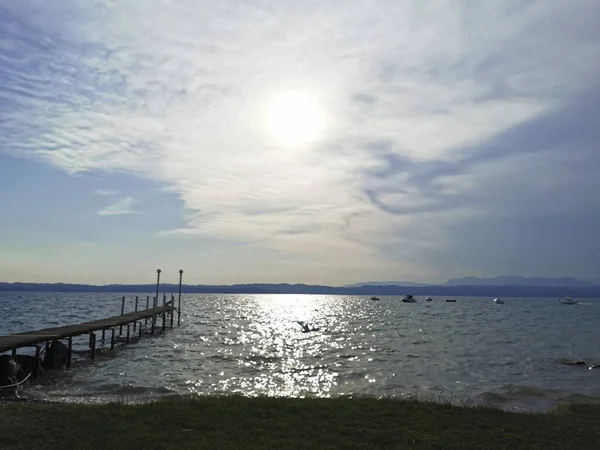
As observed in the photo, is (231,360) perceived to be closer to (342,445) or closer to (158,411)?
(158,411)

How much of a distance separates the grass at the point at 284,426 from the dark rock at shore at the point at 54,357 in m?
13.3

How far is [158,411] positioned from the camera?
14172 mm

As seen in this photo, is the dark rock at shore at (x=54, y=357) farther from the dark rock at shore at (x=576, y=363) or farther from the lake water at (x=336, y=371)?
the dark rock at shore at (x=576, y=363)

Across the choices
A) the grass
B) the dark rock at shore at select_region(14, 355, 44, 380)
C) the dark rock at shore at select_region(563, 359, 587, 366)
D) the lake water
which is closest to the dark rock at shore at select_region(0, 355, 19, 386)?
the lake water

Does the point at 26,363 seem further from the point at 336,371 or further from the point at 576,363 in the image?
the point at 576,363

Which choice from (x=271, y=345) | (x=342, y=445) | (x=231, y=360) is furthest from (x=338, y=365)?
(x=342, y=445)

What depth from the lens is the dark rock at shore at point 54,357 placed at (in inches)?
1097

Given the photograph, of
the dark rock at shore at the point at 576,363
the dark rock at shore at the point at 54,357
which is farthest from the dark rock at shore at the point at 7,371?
the dark rock at shore at the point at 576,363

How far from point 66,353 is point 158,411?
1791 cm

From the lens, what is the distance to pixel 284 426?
510 inches

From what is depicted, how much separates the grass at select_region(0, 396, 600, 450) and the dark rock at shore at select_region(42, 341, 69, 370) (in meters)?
13.3

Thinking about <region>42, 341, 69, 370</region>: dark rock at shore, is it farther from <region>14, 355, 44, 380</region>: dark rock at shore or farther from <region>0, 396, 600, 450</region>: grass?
<region>0, 396, 600, 450</region>: grass

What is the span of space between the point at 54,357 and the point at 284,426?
2085cm

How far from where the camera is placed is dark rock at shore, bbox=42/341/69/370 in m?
27.9
